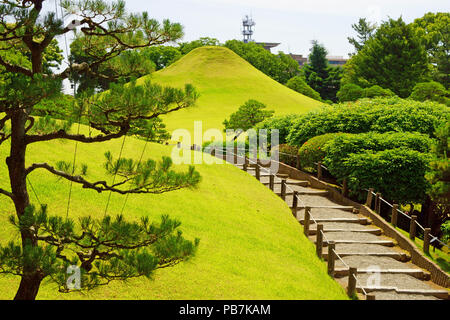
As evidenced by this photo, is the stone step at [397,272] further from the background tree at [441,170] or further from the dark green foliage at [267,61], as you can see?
the dark green foliage at [267,61]

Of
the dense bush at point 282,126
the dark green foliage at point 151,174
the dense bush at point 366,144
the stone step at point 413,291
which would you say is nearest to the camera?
the dark green foliage at point 151,174

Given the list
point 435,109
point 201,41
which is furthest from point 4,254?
point 201,41

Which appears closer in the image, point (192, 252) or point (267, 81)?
point (192, 252)

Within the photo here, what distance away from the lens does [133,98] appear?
567cm

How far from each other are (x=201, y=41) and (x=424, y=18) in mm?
31480

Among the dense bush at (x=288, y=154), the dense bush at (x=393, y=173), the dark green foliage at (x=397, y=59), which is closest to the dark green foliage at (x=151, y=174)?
the dense bush at (x=393, y=173)

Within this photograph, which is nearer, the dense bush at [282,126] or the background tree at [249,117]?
the dense bush at [282,126]

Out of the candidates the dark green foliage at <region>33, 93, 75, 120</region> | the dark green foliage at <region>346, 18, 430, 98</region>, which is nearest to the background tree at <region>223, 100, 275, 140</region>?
the dark green foliage at <region>33, 93, 75, 120</region>

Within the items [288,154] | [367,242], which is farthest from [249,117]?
[367,242]

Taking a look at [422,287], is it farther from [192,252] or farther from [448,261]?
[192,252]

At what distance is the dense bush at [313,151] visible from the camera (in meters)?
19.5

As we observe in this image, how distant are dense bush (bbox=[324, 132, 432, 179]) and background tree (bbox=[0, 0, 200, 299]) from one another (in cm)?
1123

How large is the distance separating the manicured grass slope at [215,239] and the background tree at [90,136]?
324 centimetres
